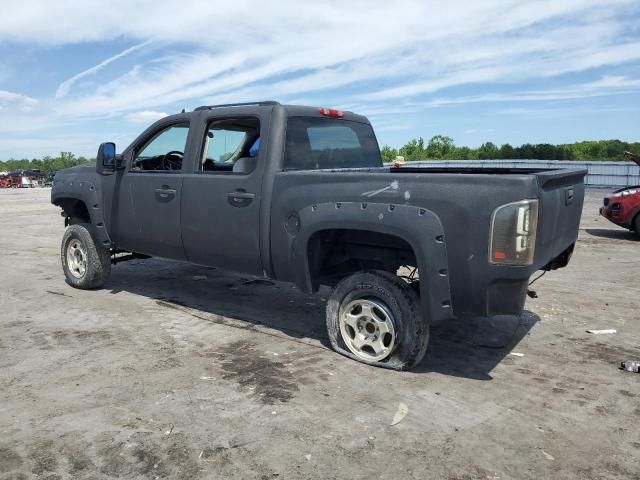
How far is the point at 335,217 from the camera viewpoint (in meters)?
4.18

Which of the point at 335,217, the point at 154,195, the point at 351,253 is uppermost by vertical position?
the point at 154,195

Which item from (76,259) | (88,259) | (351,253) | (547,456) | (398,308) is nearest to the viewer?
(547,456)

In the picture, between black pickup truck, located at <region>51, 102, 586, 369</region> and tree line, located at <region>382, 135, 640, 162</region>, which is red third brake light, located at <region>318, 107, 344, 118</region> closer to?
black pickup truck, located at <region>51, 102, 586, 369</region>

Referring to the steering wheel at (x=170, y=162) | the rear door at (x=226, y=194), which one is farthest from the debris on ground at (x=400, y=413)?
the steering wheel at (x=170, y=162)

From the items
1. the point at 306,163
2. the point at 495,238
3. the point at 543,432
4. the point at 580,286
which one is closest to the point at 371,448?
the point at 543,432

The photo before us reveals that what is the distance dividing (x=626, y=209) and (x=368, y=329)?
883 cm

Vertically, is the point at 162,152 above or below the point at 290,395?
above

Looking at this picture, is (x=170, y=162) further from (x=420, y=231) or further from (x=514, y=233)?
(x=514, y=233)

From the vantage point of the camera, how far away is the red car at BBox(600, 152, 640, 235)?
1105 centimetres

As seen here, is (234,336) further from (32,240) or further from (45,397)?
(32,240)

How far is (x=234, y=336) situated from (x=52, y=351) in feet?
4.98

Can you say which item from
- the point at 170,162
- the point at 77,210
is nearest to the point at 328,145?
the point at 170,162

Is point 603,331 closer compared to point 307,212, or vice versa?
point 307,212

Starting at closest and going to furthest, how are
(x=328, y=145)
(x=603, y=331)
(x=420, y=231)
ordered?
(x=420, y=231) < (x=603, y=331) < (x=328, y=145)
